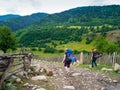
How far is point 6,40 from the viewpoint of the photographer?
84.3 m

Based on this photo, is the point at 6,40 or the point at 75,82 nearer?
the point at 75,82

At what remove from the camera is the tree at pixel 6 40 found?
81.7 meters

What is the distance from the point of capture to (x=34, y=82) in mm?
16812

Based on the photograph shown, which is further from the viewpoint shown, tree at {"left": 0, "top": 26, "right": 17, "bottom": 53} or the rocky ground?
tree at {"left": 0, "top": 26, "right": 17, "bottom": 53}

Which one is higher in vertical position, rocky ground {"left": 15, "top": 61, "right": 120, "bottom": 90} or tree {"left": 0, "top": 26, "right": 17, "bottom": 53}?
rocky ground {"left": 15, "top": 61, "right": 120, "bottom": 90}

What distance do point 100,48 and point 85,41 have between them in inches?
2879

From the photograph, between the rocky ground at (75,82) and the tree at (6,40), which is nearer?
the rocky ground at (75,82)

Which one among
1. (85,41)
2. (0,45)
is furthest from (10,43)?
(85,41)

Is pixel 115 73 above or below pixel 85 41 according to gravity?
above

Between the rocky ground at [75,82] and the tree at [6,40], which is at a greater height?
the rocky ground at [75,82]

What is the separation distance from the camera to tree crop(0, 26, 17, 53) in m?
81.7

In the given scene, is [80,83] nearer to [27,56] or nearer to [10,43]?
[27,56]

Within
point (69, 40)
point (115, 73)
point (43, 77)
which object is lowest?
point (69, 40)

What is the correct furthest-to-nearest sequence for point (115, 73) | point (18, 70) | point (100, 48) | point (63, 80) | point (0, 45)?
point (100, 48) < point (0, 45) < point (115, 73) < point (63, 80) < point (18, 70)
